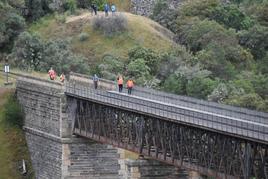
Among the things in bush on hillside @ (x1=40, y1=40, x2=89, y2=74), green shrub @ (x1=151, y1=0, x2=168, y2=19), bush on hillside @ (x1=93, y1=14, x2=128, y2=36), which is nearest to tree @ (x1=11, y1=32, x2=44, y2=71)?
bush on hillside @ (x1=40, y1=40, x2=89, y2=74)

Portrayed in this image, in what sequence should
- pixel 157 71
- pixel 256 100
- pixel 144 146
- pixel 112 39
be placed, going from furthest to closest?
pixel 112 39
pixel 157 71
pixel 256 100
pixel 144 146

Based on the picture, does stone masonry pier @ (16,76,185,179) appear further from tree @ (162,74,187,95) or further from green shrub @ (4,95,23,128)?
tree @ (162,74,187,95)

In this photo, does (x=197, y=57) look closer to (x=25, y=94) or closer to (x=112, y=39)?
(x=112, y=39)

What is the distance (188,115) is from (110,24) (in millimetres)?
51446

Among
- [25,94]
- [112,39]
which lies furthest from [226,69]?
[25,94]

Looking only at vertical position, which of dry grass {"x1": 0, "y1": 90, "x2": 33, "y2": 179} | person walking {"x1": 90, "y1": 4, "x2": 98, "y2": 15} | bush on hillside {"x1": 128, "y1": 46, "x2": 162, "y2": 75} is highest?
person walking {"x1": 90, "y1": 4, "x2": 98, "y2": 15}

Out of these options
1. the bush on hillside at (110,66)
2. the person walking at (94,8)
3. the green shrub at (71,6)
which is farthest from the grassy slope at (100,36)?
the bush on hillside at (110,66)

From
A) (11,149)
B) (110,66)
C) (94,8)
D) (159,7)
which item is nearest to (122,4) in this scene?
(159,7)

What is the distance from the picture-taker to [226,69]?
3531 inches

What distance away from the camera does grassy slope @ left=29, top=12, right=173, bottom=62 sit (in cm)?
9381

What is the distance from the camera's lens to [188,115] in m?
45.1

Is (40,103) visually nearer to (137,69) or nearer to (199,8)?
(137,69)

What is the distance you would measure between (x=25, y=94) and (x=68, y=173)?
7713 millimetres

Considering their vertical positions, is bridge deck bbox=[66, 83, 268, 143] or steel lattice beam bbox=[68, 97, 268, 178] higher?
bridge deck bbox=[66, 83, 268, 143]
